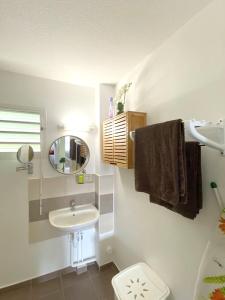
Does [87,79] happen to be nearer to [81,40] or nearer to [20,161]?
[81,40]

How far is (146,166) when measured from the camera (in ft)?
3.83

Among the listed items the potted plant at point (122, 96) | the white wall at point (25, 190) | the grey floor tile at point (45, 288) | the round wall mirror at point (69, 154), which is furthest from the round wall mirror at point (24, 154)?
the grey floor tile at point (45, 288)

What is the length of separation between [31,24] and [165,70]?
0.99m

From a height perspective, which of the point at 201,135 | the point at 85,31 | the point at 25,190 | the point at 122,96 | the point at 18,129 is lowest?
the point at 25,190

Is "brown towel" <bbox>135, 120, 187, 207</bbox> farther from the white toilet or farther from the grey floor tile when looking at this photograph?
the grey floor tile

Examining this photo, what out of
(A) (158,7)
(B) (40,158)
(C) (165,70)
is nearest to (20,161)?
(B) (40,158)

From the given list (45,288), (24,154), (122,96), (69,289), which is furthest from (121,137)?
(45,288)

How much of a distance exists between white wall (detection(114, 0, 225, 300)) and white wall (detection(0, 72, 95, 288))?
86 cm

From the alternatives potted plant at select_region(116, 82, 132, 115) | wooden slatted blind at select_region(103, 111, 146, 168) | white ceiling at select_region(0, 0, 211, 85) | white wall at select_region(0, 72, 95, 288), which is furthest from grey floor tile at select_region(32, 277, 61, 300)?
white ceiling at select_region(0, 0, 211, 85)

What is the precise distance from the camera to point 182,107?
1151 millimetres

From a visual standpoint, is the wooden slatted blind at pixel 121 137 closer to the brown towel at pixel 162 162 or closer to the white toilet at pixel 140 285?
the brown towel at pixel 162 162

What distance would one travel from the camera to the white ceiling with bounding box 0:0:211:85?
3.25 ft

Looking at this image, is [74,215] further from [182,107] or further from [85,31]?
[85,31]

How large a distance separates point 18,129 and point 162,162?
5.38 feet
